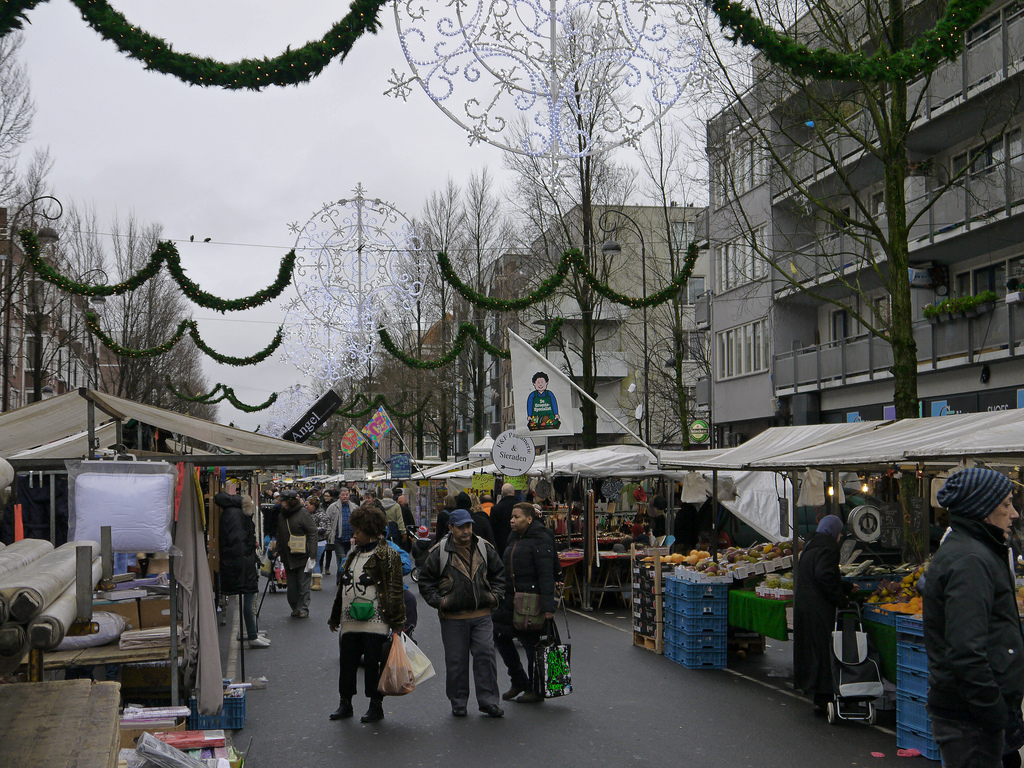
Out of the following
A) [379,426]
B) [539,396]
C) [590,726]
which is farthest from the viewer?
[379,426]

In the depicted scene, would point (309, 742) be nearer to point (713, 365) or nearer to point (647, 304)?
point (647, 304)

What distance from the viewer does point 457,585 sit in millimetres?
9500

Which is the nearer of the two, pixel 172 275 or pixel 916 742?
pixel 916 742

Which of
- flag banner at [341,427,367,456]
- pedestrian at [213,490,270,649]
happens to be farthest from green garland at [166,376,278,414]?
pedestrian at [213,490,270,649]

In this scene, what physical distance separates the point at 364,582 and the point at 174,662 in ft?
6.75

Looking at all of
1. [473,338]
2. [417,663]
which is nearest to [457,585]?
[417,663]

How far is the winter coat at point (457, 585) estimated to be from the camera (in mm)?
9477

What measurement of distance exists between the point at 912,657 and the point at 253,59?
6.73 metres

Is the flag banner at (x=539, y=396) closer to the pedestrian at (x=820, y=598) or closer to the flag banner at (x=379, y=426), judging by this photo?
the pedestrian at (x=820, y=598)

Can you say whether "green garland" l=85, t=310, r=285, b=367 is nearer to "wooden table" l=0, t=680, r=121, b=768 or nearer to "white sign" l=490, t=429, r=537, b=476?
"white sign" l=490, t=429, r=537, b=476

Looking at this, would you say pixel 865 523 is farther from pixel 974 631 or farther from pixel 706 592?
pixel 974 631

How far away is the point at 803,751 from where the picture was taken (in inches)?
326

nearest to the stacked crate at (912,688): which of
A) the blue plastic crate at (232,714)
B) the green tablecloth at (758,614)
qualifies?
the green tablecloth at (758,614)

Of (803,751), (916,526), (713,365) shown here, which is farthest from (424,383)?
(803,751)
